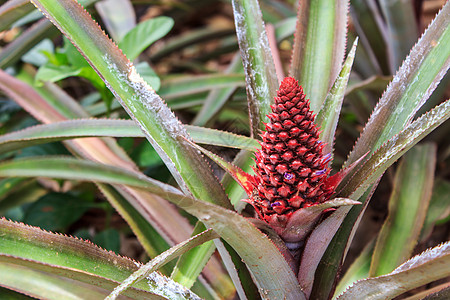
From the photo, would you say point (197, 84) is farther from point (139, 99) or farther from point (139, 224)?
point (139, 99)

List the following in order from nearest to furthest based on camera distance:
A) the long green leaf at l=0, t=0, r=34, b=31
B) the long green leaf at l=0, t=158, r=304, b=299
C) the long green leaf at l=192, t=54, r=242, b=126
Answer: the long green leaf at l=0, t=158, r=304, b=299, the long green leaf at l=0, t=0, r=34, b=31, the long green leaf at l=192, t=54, r=242, b=126

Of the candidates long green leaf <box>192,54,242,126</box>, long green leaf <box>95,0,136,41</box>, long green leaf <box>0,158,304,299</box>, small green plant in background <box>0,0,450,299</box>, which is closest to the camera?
long green leaf <box>0,158,304,299</box>

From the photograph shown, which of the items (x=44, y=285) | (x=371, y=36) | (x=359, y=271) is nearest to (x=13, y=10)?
(x=44, y=285)

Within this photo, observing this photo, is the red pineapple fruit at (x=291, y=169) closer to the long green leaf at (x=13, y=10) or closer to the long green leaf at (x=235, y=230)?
the long green leaf at (x=235, y=230)

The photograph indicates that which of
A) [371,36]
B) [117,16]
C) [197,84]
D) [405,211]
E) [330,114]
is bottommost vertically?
[405,211]

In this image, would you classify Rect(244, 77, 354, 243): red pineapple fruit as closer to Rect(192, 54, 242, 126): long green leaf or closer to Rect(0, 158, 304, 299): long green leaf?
Rect(0, 158, 304, 299): long green leaf

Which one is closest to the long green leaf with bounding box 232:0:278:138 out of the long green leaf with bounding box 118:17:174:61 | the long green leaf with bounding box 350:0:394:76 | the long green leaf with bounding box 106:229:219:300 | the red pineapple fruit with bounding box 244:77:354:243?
the red pineapple fruit with bounding box 244:77:354:243
